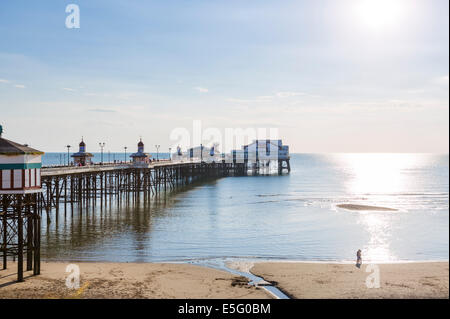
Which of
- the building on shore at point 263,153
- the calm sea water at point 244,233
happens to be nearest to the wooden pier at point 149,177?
the building on shore at point 263,153

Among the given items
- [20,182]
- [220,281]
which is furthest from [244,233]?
[20,182]

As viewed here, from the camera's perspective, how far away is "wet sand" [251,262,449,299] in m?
17.9

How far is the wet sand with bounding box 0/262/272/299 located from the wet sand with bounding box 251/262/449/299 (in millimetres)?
1912

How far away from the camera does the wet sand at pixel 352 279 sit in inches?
704

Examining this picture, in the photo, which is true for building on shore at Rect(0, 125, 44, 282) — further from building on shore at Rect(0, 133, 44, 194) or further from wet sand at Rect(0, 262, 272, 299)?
wet sand at Rect(0, 262, 272, 299)

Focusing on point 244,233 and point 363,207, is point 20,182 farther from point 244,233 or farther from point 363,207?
point 363,207

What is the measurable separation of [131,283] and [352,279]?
32.2ft


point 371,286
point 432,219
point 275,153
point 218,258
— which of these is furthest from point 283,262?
point 275,153

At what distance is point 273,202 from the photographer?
53.5 metres

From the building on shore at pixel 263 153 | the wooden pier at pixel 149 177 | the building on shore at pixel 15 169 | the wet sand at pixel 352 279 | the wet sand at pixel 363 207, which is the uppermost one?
the building on shore at pixel 263 153

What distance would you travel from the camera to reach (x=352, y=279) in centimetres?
1994

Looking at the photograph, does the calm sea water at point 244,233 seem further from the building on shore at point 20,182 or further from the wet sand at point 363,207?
the building on shore at point 20,182

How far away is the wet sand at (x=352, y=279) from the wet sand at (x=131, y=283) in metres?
1.91
